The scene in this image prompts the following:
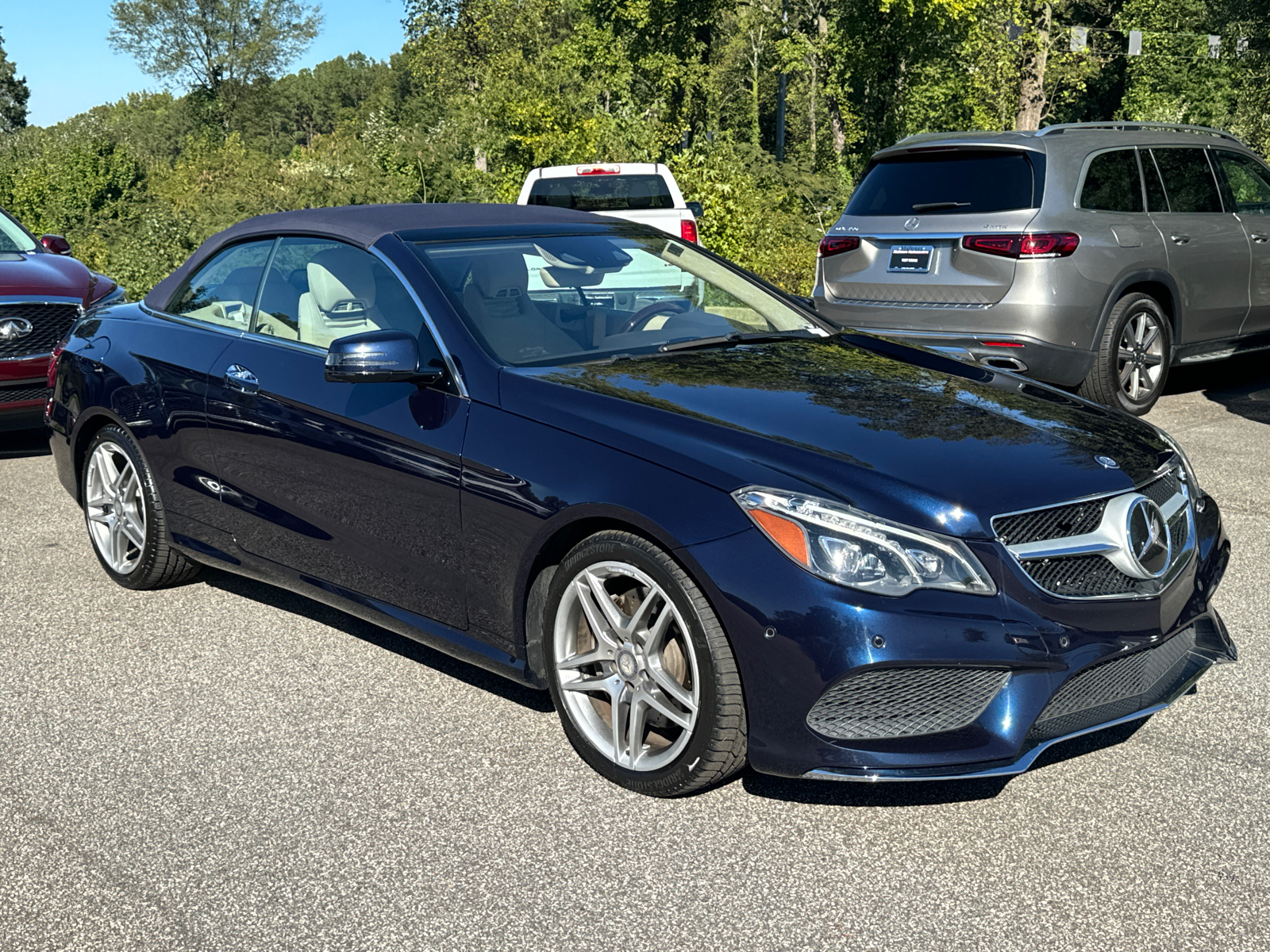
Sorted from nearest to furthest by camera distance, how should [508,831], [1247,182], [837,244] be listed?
[508,831] → [837,244] → [1247,182]

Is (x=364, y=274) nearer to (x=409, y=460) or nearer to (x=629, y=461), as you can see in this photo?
(x=409, y=460)

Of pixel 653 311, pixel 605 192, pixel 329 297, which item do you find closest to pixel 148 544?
pixel 329 297

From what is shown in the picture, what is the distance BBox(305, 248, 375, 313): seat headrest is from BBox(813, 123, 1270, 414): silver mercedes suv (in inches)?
167

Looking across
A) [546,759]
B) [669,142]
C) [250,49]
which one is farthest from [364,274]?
[250,49]

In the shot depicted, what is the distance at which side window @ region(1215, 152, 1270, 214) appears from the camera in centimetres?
927

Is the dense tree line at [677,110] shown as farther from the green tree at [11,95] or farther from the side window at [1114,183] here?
the green tree at [11,95]

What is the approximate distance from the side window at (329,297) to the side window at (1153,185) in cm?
595

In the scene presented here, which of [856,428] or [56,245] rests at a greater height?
[56,245]

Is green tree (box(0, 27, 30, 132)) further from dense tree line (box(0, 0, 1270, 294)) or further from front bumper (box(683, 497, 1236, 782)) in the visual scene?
front bumper (box(683, 497, 1236, 782))

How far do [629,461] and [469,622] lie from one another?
0.85 metres

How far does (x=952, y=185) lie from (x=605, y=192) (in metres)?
7.27

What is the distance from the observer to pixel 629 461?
346 centimetres

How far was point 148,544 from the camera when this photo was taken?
5348 mm

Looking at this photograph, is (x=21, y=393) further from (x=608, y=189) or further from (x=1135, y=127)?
(x=608, y=189)
